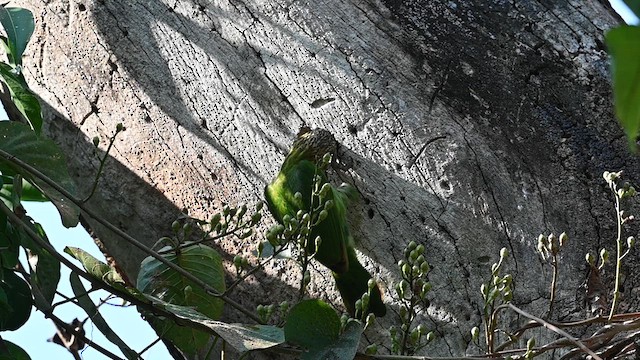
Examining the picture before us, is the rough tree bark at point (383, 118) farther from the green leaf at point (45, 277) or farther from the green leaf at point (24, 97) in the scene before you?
the green leaf at point (45, 277)

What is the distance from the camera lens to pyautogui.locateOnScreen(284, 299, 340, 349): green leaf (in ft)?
3.76

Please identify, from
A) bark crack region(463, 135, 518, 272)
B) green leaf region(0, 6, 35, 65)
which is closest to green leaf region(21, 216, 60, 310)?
green leaf region(0, 6, 35, 65)

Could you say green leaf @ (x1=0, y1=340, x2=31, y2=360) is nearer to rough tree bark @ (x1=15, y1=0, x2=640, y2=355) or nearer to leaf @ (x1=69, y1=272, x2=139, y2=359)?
leaf @ (x1=69, y1=272, x2=139, y2=359)

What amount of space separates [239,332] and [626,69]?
99 cm

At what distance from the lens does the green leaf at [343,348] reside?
1.11 meters

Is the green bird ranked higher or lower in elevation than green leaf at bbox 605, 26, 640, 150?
lower

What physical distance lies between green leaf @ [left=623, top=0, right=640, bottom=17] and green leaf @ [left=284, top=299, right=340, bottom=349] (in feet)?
3.08

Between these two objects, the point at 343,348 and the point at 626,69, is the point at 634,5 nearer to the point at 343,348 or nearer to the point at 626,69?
the point at 626,69

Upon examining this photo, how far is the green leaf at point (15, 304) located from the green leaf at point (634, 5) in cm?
133

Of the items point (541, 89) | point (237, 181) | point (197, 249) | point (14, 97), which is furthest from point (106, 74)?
point (541, 89)

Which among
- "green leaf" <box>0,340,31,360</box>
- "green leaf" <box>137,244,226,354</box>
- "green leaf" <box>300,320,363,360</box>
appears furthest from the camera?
"green leaf" <box>137,244,226,354</box>

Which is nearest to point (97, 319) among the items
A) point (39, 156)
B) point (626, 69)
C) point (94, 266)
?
point (94, 266)

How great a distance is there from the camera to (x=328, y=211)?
1.47 m

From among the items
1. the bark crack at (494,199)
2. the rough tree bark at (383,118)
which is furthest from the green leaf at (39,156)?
the bark crack at (494,199)
